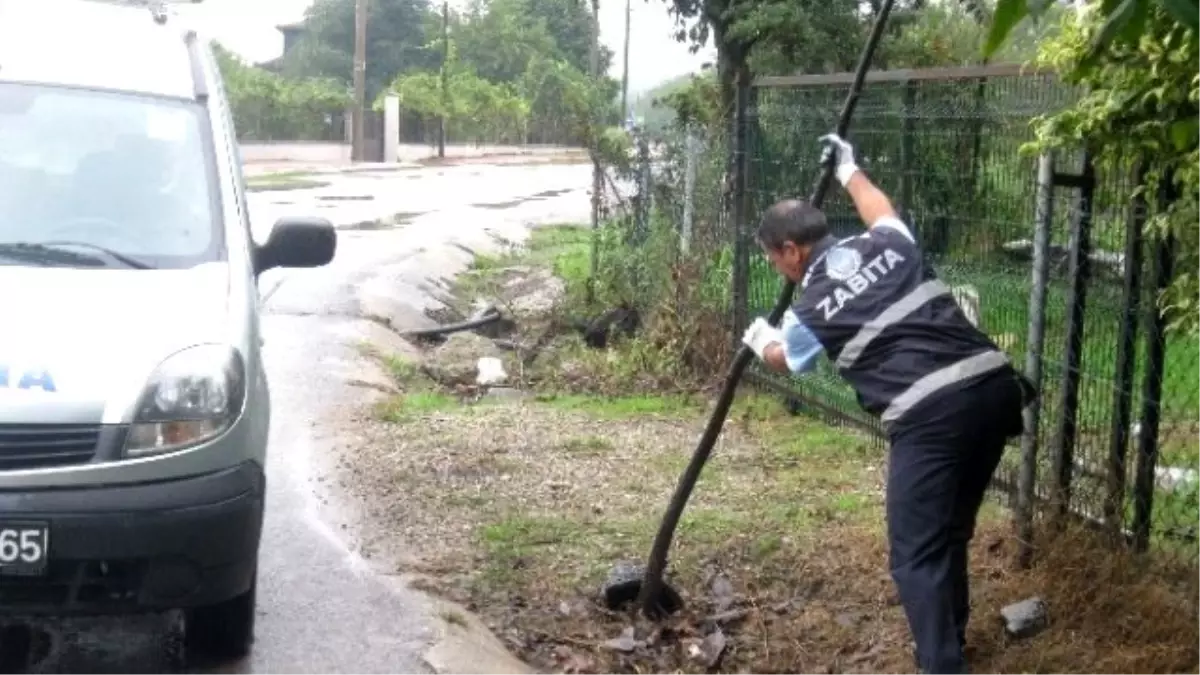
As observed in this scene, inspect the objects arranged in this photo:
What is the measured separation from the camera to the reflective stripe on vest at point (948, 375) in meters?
4.63

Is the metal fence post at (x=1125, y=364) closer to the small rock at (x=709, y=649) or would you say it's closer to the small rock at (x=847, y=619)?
the small rock at (x=847, y=619)

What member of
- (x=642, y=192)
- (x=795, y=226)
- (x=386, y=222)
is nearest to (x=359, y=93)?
(x=386, y=222)

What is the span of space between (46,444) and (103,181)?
4.61ft

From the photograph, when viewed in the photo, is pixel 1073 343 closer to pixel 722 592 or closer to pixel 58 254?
pixel 722 592

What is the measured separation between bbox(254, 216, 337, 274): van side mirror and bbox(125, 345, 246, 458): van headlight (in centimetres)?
97

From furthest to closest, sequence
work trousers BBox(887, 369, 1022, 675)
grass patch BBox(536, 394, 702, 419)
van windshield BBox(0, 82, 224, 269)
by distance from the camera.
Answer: grass patch BBox(536, 394, 702, 419)
van windshield BBox(0, 82, 224, 269)
work trousers BBox(887, 369, 1022, 675)

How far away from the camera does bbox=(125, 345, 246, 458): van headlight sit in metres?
4.41

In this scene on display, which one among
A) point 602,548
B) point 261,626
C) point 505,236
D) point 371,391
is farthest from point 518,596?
point 505,236

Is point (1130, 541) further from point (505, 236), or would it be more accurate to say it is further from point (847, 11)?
point (505, 236)

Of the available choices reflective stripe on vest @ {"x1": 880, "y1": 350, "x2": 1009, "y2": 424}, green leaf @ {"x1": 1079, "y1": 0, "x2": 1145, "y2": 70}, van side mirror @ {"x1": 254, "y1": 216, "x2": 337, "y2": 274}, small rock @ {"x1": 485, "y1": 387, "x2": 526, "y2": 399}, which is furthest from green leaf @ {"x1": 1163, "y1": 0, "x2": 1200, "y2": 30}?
small rock @ {"x1": 485, "y1": 387, "x2": 526, "y2": 399}

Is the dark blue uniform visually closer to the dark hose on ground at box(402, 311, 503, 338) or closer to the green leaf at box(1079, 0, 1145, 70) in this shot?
the green leaf at box(1079, 0, 1145, 70)

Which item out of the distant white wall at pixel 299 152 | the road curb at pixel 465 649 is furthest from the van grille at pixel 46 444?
the distant white wall at pixel 299 152

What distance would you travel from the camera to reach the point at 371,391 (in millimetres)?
9930

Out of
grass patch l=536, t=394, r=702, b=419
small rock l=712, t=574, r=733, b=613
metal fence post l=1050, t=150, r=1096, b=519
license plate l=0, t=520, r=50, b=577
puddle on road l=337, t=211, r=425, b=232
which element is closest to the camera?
license plate l=0, t=520, r=50, b=577
